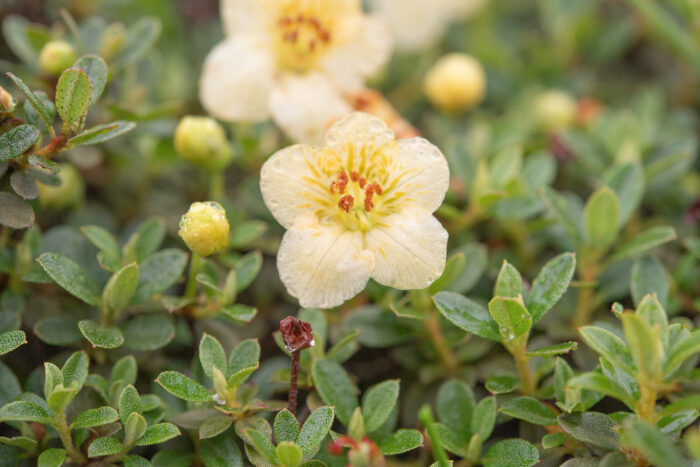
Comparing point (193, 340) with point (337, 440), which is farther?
point (193, 340)

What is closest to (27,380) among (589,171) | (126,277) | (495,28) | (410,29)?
(126,277)

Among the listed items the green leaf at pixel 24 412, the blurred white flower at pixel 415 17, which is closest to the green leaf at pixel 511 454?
the green leaf at pixel 24 412

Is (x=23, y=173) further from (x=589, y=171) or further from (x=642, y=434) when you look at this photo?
(x=589, y=171)

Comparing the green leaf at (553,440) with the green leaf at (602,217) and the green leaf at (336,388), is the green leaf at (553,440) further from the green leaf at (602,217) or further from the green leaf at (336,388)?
the green leaf at (602,217)

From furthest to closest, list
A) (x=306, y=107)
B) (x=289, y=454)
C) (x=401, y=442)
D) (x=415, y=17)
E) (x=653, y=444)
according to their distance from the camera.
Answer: (x=415, y=17), (x=306, y=107), (x=401, y=442), (x=289, y=454), (x=653, y=444)

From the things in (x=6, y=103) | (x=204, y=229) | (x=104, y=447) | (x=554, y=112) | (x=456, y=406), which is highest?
(x=6, y=103)

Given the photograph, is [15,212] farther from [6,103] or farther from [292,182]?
[292,182]

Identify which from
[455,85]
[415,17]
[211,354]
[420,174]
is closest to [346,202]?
[420,174]
